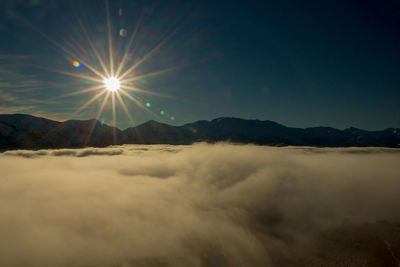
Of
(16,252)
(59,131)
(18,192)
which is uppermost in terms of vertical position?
(59,131)

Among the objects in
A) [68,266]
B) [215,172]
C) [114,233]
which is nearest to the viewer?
[68,266]

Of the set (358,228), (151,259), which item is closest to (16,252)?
(151,259)

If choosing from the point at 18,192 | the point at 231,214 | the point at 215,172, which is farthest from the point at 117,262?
the point at 215,172

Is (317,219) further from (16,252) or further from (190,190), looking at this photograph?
(16,252)

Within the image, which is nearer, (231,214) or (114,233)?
(114,233)

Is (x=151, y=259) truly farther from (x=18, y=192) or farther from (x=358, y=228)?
(x=18, y=192)

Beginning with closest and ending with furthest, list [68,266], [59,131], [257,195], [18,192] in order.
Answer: [68,266], [18,192], [257,195], [59,131]

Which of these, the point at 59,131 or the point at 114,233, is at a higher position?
the point at 59,131

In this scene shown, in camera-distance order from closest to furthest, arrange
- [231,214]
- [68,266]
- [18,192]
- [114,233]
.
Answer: [68,266], [114,233], [231,214], [18,192]

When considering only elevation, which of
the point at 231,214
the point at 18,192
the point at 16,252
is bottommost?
the point at 231,214
